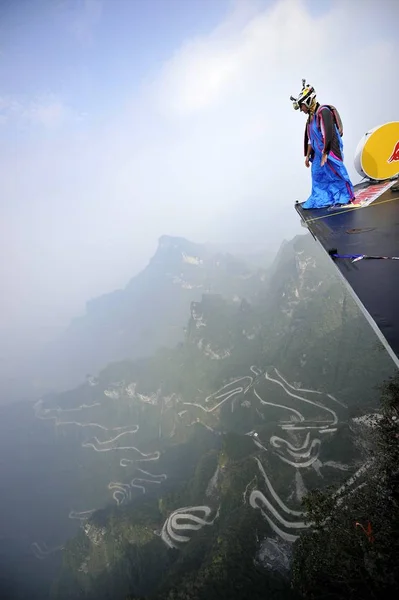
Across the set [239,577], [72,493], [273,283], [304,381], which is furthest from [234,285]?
[239,577]

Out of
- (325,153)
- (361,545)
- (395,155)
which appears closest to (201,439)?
(361,545)

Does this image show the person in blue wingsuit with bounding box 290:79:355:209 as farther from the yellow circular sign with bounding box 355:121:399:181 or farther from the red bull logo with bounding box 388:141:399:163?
the red bull logo with bounding box 388:141:399:163

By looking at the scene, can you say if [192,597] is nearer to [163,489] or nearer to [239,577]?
[239,577]

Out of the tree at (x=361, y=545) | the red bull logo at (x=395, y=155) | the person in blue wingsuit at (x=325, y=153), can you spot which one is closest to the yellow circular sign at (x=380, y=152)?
the red bull logo at (x=395, y=155)

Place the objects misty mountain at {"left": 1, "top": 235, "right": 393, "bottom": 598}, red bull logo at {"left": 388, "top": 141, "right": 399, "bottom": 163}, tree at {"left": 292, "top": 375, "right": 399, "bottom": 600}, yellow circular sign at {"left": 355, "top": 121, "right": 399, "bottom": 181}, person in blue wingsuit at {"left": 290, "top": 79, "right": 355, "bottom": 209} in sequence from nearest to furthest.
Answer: tree at {"left": 292, "top": 375, "right": 399, "bottom": 600} < person in blue wingsuit at {"left": 290, "top": 79, "right": 355, "bottom": 209} < yellow circular sign at {"left": 355, "top": 121, "right": 399, "bottom": 181} < red bull logo at {"left": 388, "top": 141, "right": 399, "bottom": 163} < misty mountain at {"left": 1, "top": 235, "right": 393, "bottom": 598}

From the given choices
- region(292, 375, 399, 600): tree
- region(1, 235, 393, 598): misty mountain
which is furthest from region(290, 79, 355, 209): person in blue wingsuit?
region(292, 375, 399, 600): tree

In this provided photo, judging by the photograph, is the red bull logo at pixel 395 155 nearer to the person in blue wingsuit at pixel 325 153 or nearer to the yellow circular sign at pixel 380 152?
the yellow circular sign at pixel 380 152

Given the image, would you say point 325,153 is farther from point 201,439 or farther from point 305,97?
point 201,439
